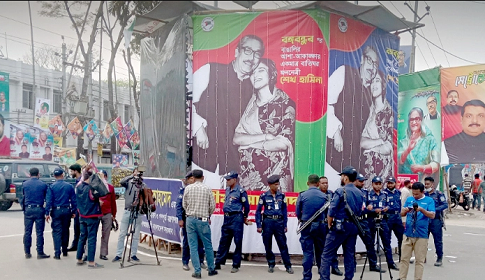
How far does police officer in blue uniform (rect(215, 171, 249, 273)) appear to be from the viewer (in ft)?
27.2

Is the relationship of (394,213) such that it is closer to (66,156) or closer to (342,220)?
(342,220)

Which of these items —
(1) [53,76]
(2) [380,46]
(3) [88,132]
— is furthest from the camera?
(1) [53,76]

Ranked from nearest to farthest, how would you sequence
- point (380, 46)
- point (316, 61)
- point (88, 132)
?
point (316, 61), point (380, 46), point (88, 132)

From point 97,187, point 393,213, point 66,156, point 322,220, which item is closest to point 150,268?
point 97,187

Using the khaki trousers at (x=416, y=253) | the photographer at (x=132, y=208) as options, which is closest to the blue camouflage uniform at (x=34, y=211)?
the photographer at (x=132, y=208)

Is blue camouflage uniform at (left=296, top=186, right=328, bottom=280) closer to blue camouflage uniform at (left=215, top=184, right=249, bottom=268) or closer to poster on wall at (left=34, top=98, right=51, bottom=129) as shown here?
blue camouflage uniform at (left=215, top=184, right=249, bottom=268)

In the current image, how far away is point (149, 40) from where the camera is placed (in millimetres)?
11570

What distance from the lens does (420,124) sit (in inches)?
779

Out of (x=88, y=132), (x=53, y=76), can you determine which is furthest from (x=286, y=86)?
(x=53, y=76)

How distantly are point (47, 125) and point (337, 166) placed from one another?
961 inches

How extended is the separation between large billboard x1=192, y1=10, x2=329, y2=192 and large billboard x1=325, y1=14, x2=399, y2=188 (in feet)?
0.90

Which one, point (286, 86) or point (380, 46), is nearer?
point (286, 86)

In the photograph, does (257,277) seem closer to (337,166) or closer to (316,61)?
(337,166)

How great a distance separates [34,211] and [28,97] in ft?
90.0
